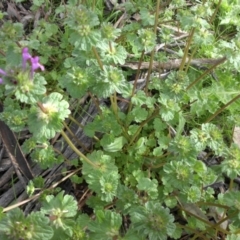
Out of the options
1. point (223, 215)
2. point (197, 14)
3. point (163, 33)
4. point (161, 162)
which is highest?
point (197, 14)

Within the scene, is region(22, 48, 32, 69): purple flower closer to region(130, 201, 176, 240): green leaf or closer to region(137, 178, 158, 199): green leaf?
region(130, 201, 176, 240): green leaf

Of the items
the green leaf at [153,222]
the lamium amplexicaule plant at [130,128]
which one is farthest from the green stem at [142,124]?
the green leaf at [153,222]

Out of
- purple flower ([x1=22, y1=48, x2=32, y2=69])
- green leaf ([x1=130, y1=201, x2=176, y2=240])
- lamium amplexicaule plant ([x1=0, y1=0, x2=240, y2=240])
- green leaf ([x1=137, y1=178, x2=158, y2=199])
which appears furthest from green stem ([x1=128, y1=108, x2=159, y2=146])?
purple flower ([x1=22, y1=48, x2=32, y2=69])

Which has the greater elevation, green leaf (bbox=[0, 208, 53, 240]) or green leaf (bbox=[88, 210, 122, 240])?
green leaf (bbox=[0, 208, 53, 240])

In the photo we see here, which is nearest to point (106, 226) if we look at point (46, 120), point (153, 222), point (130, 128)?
point (153, 222)

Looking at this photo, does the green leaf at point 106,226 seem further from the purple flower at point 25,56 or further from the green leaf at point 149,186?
the purple flower at point 25,56

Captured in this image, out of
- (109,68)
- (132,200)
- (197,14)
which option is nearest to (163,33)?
(197,14)

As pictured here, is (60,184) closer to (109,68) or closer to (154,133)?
(154,133)

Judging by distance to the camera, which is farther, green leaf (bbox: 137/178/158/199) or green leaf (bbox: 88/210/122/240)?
green leaf (bbox: 137/178/158/199)
